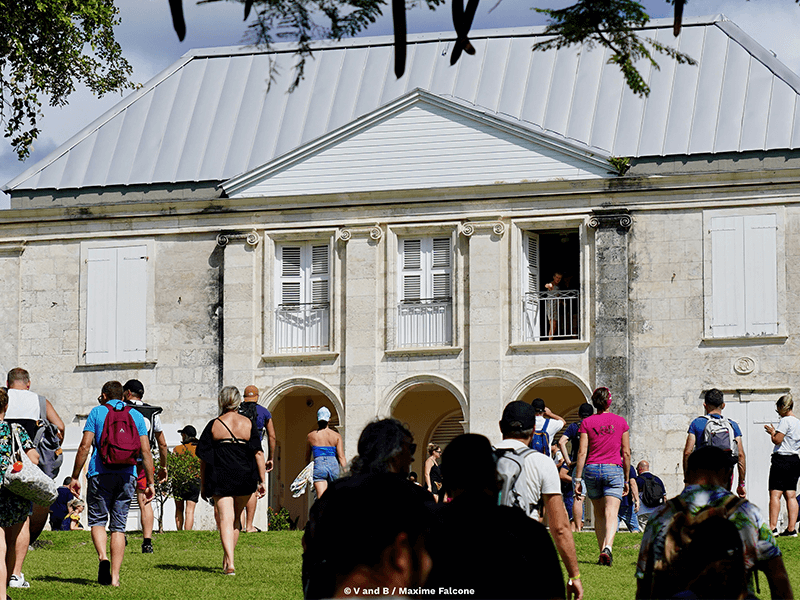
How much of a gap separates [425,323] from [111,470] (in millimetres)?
14877

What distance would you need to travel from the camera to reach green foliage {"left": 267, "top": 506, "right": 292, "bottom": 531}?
26219mm

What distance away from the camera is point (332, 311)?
26.4 m

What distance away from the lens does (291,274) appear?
88.4 ft

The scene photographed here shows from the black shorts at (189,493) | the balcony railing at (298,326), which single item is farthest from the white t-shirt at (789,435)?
the balcony railing at (298,326)

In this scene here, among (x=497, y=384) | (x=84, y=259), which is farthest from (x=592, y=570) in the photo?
(x=84, y=259)

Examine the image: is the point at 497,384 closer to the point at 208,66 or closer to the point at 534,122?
the point at 534,122

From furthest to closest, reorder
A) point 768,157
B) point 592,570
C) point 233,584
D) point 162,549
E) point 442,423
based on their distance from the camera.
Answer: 1. point 442,423
2. point 768,157
3. point 162,549
4. point 592,570
5. point 233,584

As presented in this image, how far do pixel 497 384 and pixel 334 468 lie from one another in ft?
30.0

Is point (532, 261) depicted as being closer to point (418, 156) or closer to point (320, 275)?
point (418, 156)

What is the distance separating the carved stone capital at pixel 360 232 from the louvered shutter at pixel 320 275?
59cm

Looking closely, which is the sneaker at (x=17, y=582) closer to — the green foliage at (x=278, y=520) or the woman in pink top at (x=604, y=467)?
the woman in pink top at (x=604, y=467)

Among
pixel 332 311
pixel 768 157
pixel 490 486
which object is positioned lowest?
pixel 490 486

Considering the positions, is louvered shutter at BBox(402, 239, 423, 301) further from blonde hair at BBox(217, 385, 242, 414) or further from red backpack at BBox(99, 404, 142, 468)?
red backpack at BBox(99, 404, 142, 468)

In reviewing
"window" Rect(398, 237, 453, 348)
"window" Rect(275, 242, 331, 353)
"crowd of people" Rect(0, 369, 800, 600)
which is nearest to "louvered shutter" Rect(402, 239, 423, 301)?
"window" Rect(398, 237, 453, 348)
